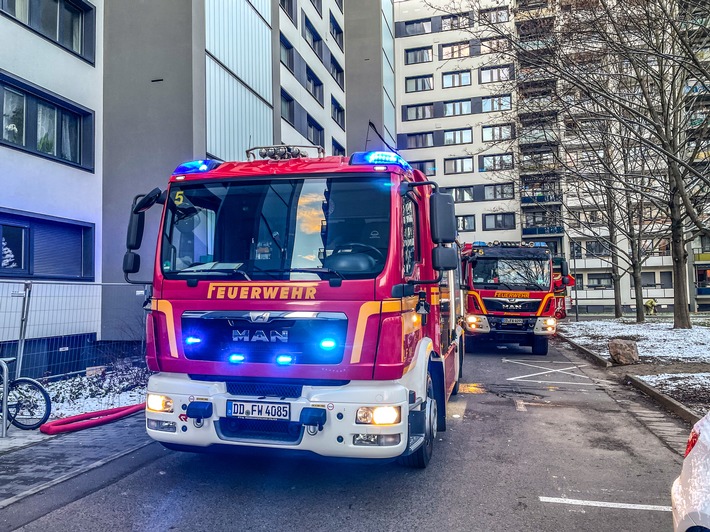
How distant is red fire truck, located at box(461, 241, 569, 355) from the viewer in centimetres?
1345

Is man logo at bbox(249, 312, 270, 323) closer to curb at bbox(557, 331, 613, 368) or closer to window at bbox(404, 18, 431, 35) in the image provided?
curb at bbox(557, 331, 613, 368)

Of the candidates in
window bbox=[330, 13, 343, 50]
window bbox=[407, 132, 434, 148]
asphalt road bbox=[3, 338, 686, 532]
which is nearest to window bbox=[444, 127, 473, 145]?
window bbox=[407, 132, 434, 148]

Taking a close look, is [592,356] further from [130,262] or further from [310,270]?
[130,262]

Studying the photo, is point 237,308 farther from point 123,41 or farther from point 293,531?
point 123,41

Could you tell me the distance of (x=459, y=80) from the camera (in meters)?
49.2

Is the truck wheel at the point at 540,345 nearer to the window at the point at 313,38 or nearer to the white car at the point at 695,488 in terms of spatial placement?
the white car at the point at 695,488

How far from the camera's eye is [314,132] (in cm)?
2670

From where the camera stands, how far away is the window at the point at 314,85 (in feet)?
84.6

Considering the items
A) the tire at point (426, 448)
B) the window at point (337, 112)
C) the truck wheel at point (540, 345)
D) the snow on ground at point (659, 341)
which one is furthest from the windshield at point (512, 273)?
the window at point (337, 112)

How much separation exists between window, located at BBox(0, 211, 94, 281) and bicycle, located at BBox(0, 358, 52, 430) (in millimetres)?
5264

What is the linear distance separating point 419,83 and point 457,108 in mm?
4318

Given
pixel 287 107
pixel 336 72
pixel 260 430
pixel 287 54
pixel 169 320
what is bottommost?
pixel 260 430

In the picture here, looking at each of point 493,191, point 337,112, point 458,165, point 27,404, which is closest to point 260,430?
point 27,404

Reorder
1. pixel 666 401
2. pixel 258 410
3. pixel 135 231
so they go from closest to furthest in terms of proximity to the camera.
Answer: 1. pixel 258 410
2. pixel 135 231
3. pixel 666 401
